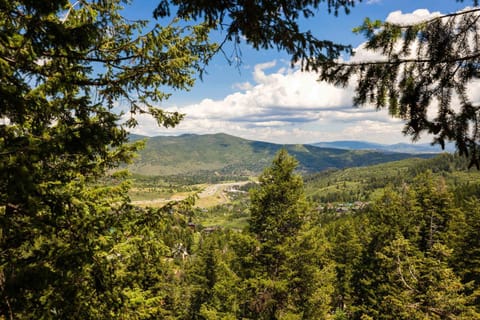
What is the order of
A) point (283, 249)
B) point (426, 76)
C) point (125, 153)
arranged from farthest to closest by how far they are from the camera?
point (283, 249)
point (125, 153)
point (426, 76)

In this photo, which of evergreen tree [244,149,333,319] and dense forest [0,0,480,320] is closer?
dense forest [0,0,480,320]

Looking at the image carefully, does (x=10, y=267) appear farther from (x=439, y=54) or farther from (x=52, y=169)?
(x=439, y=54)

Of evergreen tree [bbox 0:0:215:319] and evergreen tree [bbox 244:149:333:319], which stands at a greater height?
evergreen tree [bbox 0:0:215:319]

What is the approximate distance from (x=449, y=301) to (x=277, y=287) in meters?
9.59

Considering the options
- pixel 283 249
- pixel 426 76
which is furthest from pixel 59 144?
pixel 283 249

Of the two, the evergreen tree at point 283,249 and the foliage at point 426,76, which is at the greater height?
the foliage at point 426,76

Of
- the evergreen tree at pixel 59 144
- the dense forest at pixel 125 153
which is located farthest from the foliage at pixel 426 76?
the evergreen tree at pixel 59 144

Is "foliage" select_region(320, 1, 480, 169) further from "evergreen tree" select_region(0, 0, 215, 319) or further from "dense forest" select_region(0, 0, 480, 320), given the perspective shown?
"evergreen tree" select_region(0, 0, 215, 319)

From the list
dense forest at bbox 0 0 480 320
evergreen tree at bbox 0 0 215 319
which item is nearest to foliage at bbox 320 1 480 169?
dense forest at bbox 0 0 480 320

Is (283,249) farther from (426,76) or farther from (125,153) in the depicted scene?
(426,76)

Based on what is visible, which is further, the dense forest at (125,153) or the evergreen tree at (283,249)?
the evergreen tree at (283,249)

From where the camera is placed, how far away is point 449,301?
14.6 metres

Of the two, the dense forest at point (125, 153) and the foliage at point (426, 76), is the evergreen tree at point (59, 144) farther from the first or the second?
the foliage at point (426, 76)

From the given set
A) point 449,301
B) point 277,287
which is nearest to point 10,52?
point 277,287
